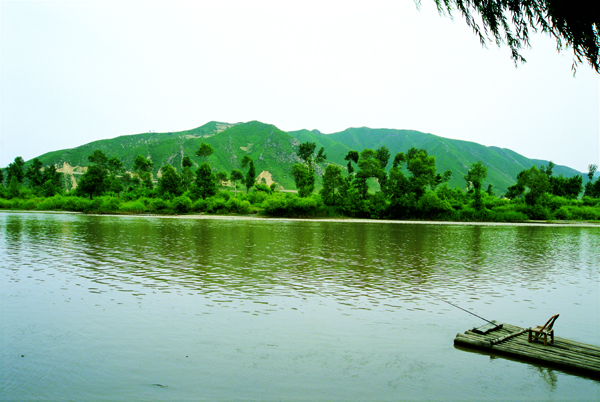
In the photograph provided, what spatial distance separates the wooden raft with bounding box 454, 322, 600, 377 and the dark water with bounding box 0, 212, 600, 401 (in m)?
0.29

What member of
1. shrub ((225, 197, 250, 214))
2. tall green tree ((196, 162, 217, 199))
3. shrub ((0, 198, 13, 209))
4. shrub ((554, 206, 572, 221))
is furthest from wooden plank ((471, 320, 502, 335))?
shrub ((0, 198, 13, 209))

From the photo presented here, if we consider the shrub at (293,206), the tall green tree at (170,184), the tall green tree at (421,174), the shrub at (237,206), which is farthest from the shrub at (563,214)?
the tall green tree at (170,184)

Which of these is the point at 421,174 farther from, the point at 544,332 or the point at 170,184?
the point at 544,332

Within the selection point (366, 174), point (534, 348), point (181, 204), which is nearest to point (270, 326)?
point (534, 348)

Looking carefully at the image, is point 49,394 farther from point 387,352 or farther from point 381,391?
point 387,352

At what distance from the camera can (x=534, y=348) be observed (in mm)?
11586

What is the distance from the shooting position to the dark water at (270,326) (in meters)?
9.72

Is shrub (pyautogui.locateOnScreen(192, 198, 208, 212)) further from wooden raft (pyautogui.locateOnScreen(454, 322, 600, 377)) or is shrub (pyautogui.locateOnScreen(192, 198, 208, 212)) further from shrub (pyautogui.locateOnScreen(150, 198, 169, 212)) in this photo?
wooden raft (pyautogui.locateOnScreen(454, 322, 600, 377))

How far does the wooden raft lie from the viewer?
10.7m

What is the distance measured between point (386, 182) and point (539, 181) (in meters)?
41.4

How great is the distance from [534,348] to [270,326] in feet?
27.5

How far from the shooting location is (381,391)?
9.65m

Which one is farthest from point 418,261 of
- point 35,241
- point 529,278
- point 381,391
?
point 35,241

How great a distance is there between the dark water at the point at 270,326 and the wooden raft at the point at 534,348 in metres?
0.29
